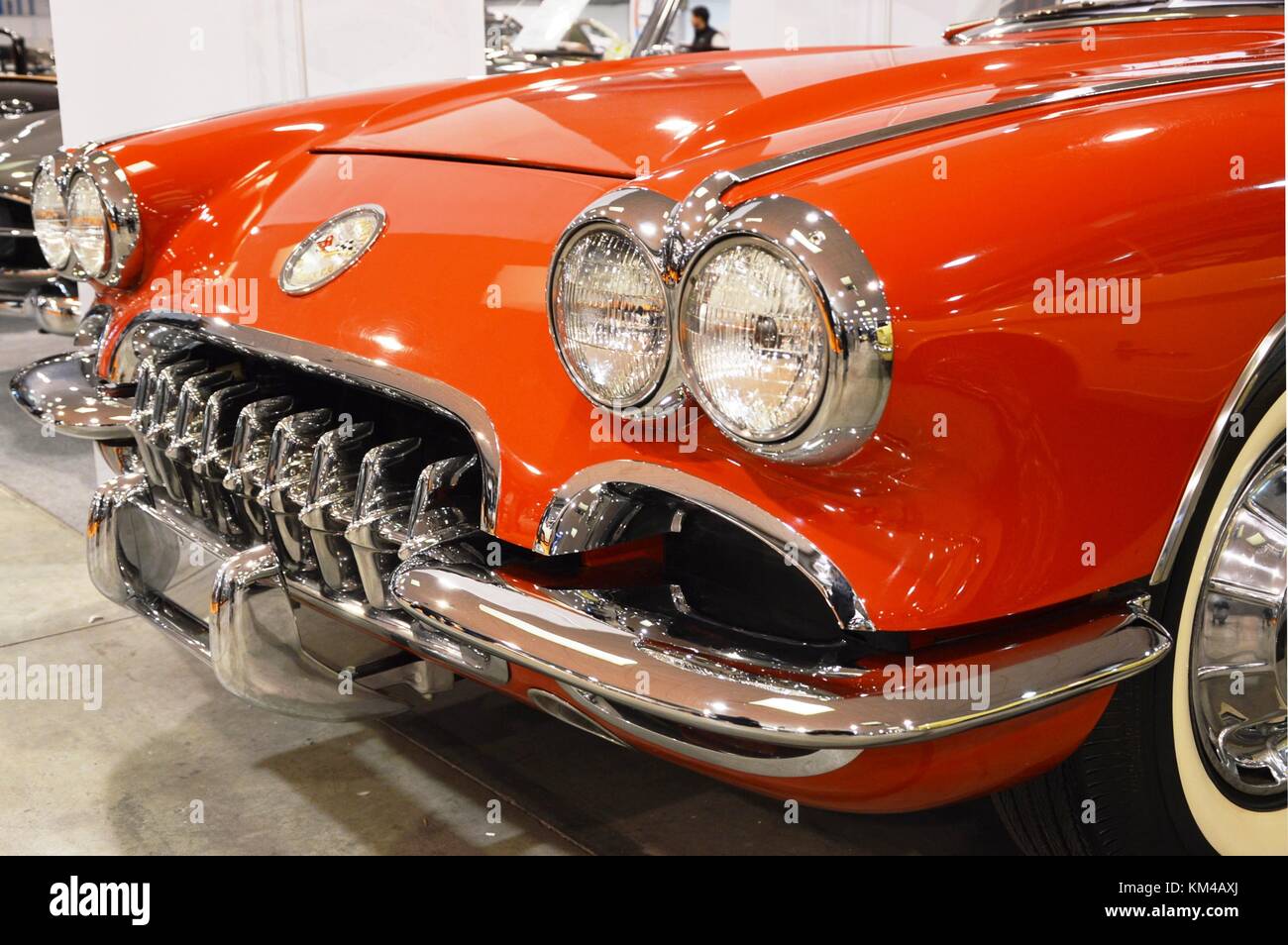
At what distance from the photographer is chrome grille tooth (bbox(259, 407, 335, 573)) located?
63.7 inches

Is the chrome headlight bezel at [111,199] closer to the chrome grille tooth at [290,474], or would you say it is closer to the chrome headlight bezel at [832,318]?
the chrome grille tooth at [290,474]

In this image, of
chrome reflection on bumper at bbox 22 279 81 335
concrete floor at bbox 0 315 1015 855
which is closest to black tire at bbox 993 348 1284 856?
concrete floor at bbox 0 315 1015 855

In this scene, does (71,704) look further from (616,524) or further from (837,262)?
(837,262)

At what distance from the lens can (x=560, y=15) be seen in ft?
10.7

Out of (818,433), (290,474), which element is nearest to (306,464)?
(290,474)

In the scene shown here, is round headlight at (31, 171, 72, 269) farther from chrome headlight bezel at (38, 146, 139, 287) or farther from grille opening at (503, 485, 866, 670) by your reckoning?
grille opening at (503, 485, 866, 670)

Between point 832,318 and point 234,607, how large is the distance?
2.88 feet

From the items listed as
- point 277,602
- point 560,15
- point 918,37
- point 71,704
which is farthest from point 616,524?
point 918,37


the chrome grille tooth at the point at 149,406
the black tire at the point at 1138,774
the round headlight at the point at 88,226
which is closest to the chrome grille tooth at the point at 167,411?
the chrome grille tooth at the point at 149,406

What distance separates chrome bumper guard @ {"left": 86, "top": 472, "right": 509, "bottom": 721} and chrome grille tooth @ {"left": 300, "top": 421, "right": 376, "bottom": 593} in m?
0.04

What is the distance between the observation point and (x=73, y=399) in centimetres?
197

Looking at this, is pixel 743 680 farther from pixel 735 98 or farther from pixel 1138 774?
pixel 735 98

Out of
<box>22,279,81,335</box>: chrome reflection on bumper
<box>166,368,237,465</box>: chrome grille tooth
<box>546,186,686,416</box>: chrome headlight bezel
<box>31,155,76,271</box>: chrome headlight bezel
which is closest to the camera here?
<box>546,186,686,416</box>: chrome headlight bezel
